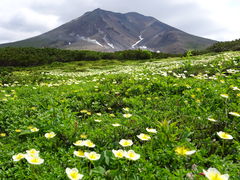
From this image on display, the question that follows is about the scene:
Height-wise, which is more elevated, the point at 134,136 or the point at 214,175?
the point at 214,175

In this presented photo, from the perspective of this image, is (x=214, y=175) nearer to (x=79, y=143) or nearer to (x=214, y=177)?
(x=214, y=177)

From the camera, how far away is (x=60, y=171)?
2.45 meters

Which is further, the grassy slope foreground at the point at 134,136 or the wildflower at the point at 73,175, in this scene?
the grassy slope foreground at the point at 134,136

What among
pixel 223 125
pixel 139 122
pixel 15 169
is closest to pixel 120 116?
pixel 139 122

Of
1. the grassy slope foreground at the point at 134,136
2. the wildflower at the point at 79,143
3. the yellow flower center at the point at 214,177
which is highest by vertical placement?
the yellow flower center at the point at 214,177

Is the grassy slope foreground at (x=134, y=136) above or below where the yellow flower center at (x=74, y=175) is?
below

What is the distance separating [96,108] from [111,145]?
2377mm

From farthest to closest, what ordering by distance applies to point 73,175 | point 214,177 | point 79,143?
1. point 79,143
2. point 73,175
3. point 214,177

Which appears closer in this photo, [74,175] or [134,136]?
[74,175]

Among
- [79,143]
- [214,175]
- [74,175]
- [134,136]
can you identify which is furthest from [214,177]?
[79,143]

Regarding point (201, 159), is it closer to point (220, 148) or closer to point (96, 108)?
point (220, 148)

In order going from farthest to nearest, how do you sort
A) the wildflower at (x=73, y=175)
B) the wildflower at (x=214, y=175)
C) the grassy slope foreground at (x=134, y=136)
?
the grassy slope foreground at (x=134, y=136) → the wildflower at (x=73, y=175) → the wildflower at (x=214, y=175)

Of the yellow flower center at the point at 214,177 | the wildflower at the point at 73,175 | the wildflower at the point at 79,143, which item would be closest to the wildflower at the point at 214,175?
the yellow flower center at the point at 214,177

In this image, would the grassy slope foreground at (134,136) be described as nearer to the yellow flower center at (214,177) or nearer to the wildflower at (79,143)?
the wildflower at (79,143)
